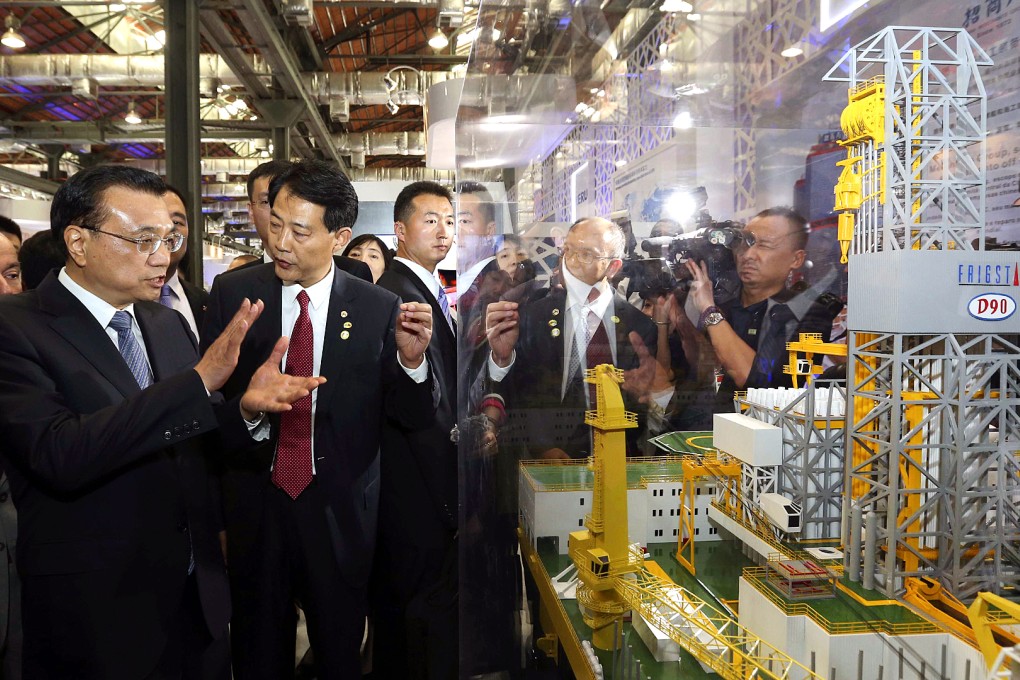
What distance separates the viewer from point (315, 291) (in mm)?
2793

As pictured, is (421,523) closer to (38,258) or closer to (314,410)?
(314,410)

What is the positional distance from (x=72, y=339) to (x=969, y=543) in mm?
2278

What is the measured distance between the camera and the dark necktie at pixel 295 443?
265cm

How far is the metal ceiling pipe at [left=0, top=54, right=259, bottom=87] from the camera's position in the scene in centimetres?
1179

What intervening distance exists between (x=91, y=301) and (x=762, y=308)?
2123 mm

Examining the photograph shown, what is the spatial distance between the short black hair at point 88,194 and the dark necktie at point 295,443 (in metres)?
0.82

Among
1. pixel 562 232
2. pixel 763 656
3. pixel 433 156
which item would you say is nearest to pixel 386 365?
pixel 562 232

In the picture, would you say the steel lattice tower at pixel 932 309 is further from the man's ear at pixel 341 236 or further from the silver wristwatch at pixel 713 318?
the man's ear at pixel 341 236

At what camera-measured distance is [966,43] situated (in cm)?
68

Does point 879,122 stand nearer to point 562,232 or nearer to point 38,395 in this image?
point 562,232

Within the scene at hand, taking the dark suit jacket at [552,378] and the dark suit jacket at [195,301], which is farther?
the dark suit jacket at [195,301]

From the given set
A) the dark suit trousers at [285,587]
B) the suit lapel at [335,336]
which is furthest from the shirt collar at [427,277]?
the dark suit trousers at [285,587]

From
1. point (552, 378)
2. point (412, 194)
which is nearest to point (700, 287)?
point (552, 378)

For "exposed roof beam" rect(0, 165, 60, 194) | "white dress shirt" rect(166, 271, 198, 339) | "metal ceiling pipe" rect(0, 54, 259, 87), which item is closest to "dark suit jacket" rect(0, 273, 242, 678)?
"white dress shirt" rect(166, 271, 198, 339)
